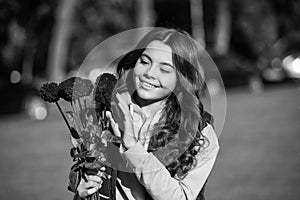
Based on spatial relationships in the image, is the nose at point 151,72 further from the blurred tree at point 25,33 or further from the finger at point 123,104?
the blurred tree at point 25,33

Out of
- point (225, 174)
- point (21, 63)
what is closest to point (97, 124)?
point (225, 174)

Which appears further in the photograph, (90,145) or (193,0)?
(193,0)

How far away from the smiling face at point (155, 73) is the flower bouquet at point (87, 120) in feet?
0.52

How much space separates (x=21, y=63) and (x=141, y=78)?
3902cm

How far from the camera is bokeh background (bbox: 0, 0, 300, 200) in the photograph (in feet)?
31.1

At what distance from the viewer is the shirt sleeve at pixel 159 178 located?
107 inches

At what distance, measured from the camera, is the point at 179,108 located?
303 cm

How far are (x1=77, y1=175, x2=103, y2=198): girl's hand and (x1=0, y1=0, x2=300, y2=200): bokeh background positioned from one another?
1.06 meters

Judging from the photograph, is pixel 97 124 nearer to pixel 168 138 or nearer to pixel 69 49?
pixel 168 138

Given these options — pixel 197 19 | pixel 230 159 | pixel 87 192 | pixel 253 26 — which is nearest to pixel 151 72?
pixel 87 192

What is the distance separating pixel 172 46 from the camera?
9.86 ft

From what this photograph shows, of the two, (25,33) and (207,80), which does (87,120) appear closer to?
(207,80)

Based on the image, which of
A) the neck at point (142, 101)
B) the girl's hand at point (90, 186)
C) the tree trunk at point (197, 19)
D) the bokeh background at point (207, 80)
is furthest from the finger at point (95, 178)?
the tree trunk at point (197, 19)

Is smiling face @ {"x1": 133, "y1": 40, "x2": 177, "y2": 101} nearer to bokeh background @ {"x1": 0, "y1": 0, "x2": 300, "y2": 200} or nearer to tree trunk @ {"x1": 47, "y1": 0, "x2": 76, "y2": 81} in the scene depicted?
bokeh background @ {"x1": 0, "y1": 0, "x2": 300, "y2": 200}
